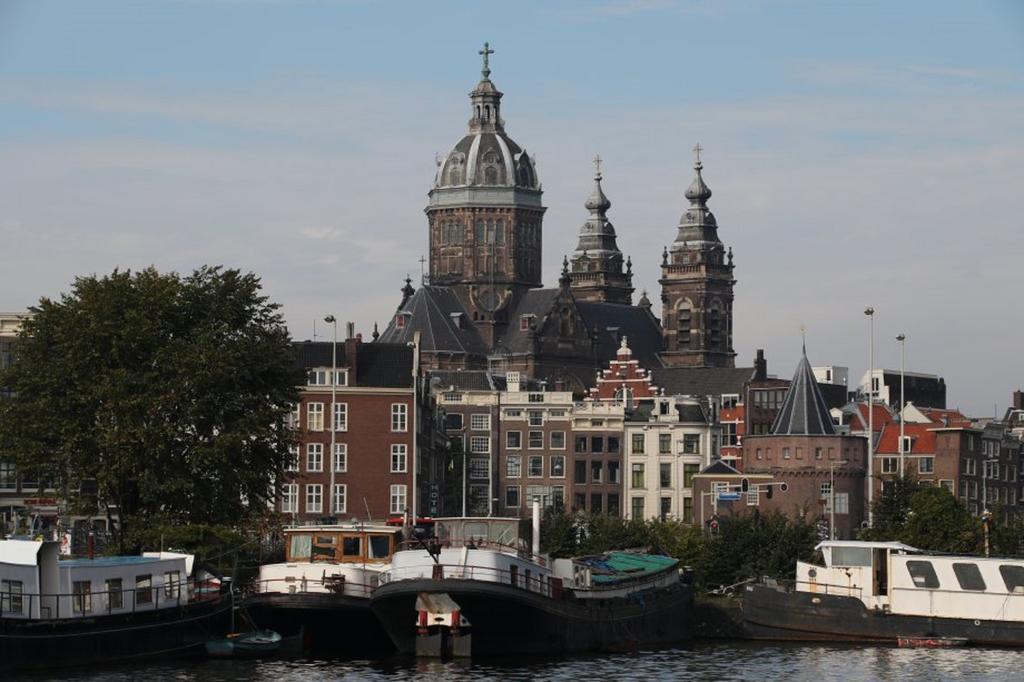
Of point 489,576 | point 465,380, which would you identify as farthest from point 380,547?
point 465,380

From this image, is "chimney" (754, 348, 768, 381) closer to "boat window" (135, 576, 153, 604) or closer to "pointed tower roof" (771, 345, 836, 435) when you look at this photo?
"pointed tower roof" (771, 345, 836, 435)

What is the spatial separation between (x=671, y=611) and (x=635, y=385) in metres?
104

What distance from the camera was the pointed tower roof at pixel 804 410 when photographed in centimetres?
13638

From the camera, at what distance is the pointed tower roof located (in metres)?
136

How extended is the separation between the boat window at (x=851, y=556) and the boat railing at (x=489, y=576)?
11566mm

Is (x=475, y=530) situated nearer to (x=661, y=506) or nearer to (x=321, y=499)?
(x=321, y=499)

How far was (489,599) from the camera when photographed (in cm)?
6450

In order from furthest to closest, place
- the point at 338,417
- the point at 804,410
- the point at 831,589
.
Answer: the point at 804,410
the point at 338,417
the point at 831,589

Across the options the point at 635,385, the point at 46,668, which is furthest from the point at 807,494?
the point at 46,668

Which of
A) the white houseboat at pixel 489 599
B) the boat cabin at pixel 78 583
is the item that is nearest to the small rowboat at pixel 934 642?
the white houseboat at pixel 489 599

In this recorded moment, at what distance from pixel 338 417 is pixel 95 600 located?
58.2 m

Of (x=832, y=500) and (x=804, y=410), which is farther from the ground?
(x=804, y=410)

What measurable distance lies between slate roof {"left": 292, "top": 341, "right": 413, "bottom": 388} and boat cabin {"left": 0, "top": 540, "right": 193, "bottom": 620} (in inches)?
2154

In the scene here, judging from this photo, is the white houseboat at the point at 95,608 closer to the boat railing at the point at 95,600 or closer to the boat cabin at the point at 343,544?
the boat railing at the point at 95,600
